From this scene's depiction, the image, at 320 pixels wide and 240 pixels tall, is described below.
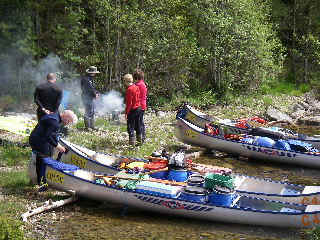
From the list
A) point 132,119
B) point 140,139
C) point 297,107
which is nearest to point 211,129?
point 140,139

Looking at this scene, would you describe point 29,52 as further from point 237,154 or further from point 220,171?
point 220,171

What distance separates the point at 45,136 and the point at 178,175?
253cm

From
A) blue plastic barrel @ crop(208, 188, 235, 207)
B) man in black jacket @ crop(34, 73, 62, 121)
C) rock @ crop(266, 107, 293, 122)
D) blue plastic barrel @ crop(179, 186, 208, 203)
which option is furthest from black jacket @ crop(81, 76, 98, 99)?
rock @ crop(266, 107, 293, 122)

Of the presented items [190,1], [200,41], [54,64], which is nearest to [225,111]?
[200,41]

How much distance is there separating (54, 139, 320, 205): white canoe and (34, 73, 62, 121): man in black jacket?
756mm

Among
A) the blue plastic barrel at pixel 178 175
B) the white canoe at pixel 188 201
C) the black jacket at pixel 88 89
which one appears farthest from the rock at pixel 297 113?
the white canoe at pixel 188 201

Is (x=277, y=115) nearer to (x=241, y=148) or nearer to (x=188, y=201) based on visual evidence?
(x=241, y=148)

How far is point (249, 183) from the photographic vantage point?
9109mm

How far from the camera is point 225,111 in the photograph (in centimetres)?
1834

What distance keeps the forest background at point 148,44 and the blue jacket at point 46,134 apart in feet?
28.2

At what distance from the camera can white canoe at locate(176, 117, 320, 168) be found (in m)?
11.8

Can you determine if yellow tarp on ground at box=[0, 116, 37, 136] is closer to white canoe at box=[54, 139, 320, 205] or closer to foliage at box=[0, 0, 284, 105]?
white canoe at box=[54, 139, 320, 205]

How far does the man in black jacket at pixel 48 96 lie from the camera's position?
32.4 feet

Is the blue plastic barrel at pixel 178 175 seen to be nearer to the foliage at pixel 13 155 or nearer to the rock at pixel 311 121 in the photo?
the foliage at pixel 13 155
